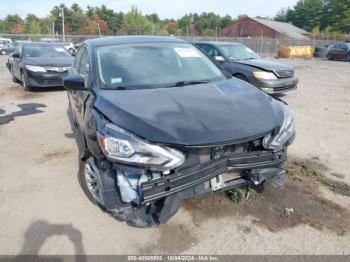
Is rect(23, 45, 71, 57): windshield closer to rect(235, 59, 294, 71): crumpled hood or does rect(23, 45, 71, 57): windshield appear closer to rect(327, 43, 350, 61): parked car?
rect(235, 59, 294, 71): crumpled hood

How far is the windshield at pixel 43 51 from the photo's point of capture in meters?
10.5

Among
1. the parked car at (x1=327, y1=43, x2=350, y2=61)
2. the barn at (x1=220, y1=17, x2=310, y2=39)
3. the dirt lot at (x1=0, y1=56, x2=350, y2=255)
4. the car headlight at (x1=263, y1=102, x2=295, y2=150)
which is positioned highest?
the barn at (x1=220, y1=17, x2=310, y2=39)

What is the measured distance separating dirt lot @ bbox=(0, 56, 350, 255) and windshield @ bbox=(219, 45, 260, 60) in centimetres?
498

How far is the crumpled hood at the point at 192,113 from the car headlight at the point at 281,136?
75 mm

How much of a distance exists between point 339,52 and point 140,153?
2872cm

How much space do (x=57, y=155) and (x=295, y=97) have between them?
6.90 m

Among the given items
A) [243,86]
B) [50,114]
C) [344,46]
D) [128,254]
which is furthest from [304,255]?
[344,46]

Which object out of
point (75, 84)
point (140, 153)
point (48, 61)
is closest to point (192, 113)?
point (140, 153)

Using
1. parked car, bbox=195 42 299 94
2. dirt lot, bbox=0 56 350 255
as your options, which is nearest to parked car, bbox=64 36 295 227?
dirt lot, bbox=0 56 350 255

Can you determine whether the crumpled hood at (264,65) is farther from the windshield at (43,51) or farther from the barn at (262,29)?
the barn at (262,29)

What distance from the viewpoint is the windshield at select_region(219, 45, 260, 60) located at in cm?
956

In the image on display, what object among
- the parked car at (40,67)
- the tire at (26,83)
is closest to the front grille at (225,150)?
the parked car at (40,67)

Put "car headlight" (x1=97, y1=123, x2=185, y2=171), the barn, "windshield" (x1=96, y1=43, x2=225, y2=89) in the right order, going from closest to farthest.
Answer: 1. "car headlight" (x1=97, y1=123, x2=185, y2=171)
2. "windshield" (x1=96, y1=43, x2=225, y2=89)
3. the barn

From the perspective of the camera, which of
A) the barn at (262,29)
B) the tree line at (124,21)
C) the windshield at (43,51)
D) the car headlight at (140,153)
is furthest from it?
the tree line at (124,21)
